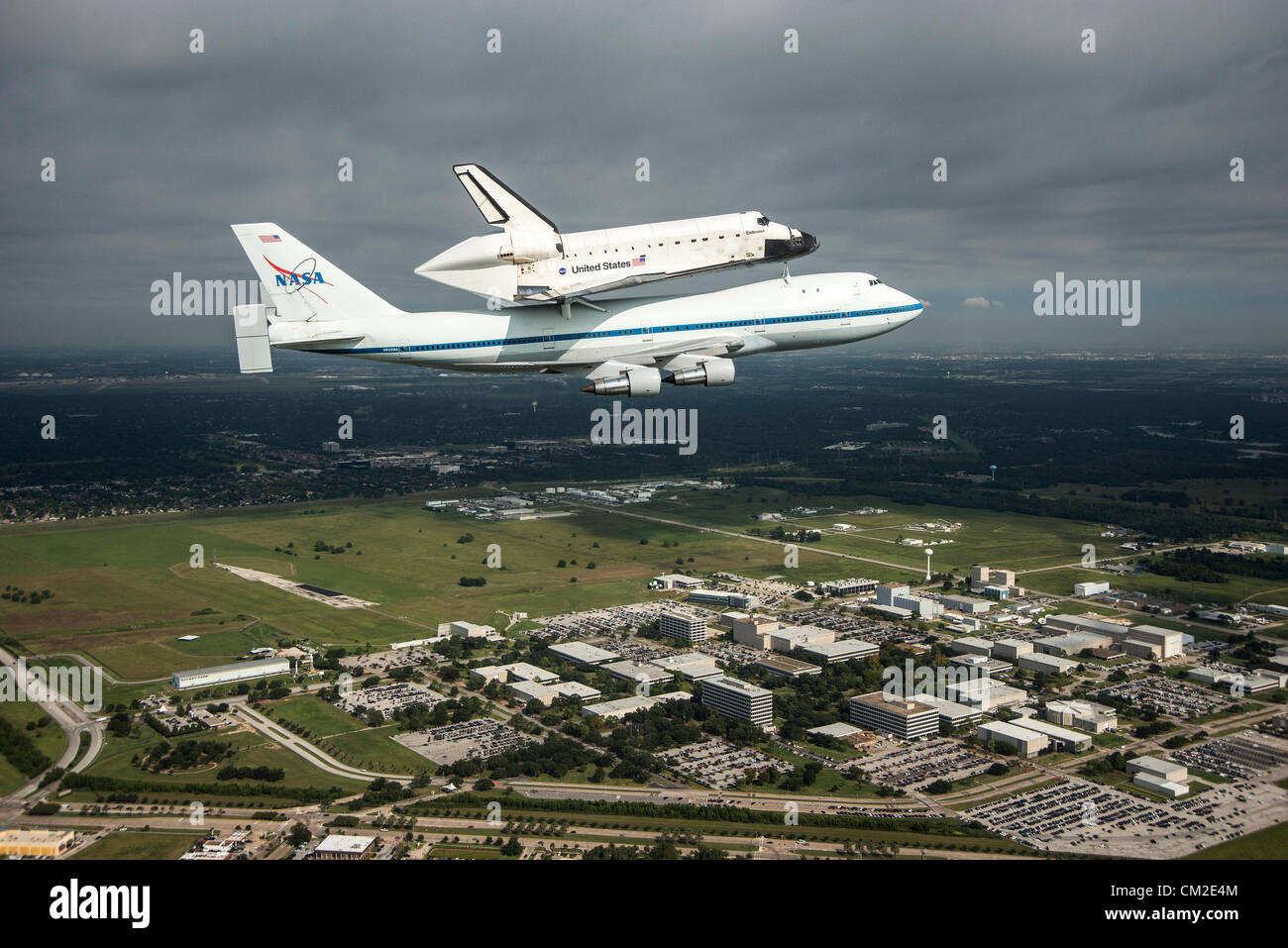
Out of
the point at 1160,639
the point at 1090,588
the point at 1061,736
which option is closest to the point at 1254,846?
the point at 1061,736

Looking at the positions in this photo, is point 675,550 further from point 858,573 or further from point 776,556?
point 858,573

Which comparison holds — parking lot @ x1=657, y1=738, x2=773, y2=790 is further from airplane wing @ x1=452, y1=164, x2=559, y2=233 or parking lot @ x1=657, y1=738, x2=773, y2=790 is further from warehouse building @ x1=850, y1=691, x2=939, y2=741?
airplane wing @ x1=452, y1=164, x2=559, y2=233

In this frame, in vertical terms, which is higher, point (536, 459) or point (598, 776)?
point (536, 459)

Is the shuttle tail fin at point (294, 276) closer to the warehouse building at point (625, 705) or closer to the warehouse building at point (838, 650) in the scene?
the warehouse building at point (625, 705)

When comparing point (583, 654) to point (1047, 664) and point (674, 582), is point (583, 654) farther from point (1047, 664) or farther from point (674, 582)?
point (1047, 664)

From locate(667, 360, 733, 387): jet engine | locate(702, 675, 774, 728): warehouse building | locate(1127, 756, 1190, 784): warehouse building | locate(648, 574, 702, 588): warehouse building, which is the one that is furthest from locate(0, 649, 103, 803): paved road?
locate(1127, 756, 1190, 784): warehouse building
